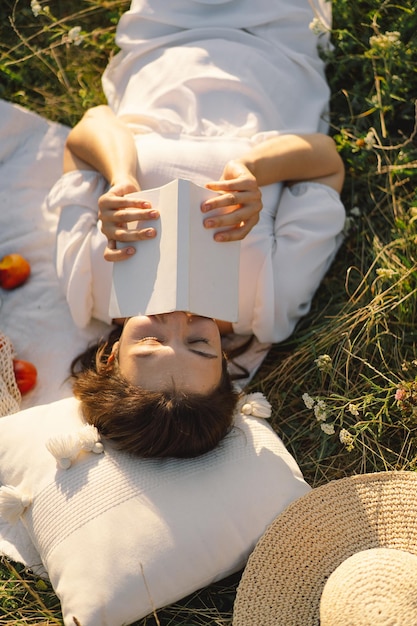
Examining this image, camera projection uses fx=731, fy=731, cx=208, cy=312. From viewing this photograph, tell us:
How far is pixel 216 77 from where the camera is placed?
3367 mm

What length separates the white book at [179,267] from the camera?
2566mm

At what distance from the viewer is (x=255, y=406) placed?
9.87ft

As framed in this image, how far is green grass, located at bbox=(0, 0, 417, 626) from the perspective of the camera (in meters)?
2.88

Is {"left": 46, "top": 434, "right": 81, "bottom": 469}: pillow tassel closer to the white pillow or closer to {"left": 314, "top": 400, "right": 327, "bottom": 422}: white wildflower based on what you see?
the white pillow

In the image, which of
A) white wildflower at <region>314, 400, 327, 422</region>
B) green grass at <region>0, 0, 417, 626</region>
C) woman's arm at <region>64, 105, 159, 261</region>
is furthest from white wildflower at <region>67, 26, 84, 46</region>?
white wildflower at <region>314, 400, 327, 422</region>

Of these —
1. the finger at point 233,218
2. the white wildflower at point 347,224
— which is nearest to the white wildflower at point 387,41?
the white wildflower at point 347,224

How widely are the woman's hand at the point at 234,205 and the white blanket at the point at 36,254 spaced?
2.48ft

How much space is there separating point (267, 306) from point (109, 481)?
3.34ft

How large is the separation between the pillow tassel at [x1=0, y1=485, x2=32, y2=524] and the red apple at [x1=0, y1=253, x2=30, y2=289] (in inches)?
45.8

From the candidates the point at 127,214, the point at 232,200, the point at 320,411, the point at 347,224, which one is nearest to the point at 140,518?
the point at 320,411

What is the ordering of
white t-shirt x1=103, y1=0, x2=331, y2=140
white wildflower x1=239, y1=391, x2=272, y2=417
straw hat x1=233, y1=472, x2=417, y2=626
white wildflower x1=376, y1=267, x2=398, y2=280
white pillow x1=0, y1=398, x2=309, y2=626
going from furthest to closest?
1. white t-shirt x1=103, y1=0, x2=331, y2=140
2. white wildflower x1=376, y1=267, x2=398, y2=280
3. white wildflower x1=239, y1=391, x2=272, y2=417
4. white pillow x1=0, y1=398, x2=309, y2=626
5. straw hat x1=233, y1=472, x2=417, y2=626

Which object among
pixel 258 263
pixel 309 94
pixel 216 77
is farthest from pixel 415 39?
pixel 258 263

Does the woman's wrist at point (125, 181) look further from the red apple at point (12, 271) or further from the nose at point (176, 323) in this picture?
the red apple at point (12, 271)

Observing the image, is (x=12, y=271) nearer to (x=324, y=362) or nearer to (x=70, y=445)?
(x=70, y=445)
